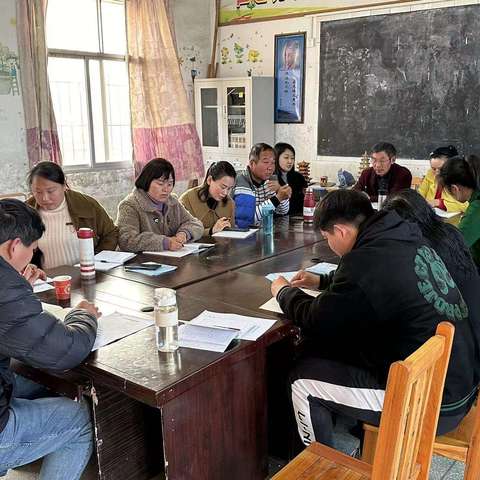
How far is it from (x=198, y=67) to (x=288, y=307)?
5000mm

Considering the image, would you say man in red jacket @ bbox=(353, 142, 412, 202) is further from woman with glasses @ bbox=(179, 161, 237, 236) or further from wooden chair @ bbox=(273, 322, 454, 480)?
wooden chair @ bbox=(273, 322, 454, 480)

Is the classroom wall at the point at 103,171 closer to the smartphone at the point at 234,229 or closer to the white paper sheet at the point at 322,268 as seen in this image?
the smartphone at the point at 234,229

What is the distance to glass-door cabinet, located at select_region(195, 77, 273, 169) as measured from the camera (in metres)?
5.81

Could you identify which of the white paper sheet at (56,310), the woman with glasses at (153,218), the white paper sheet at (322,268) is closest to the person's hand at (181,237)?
the woman with glasses at (153,218)

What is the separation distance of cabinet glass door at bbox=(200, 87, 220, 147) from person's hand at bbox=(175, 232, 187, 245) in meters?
3.32

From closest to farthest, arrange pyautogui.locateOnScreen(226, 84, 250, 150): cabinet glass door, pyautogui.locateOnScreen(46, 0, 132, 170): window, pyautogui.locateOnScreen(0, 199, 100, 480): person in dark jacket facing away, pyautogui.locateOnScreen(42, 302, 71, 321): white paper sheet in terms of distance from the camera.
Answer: pyautogui.locateOnScreen(0, 199, 100, 480): person in dark jacket facing away, pyautogui.locateOnScreen(42, 302, 71, 321): white paper sheet, pyautogui.locateOnScreen(46, 0, 132, 170): window, pyautogui.locateOnScreen(226, 84, 250, 150): cabinet glass door

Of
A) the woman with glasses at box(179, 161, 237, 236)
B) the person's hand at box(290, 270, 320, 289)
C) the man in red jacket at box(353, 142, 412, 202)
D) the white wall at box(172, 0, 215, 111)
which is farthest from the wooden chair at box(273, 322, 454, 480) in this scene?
the white wall at box(172, 0, 215, 111)

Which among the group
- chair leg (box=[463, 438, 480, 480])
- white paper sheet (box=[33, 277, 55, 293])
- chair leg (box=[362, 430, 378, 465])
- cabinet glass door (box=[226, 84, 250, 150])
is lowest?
chair leg (box=[362, 430, 378, 465])

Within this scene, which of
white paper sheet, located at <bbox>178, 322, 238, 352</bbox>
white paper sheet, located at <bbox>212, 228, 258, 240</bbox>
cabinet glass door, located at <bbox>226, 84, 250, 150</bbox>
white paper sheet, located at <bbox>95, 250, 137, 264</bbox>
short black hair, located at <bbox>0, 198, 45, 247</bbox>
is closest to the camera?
short black hair, located at <bbox>0, 198, 45, 247</bbox>

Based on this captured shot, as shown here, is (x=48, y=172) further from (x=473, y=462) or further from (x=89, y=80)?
(x=89, y=80)

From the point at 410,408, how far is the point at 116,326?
3.35ft

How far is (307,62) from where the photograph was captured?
567 cm

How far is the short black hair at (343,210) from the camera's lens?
1794mm

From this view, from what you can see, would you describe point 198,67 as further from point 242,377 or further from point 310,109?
point 242,377
